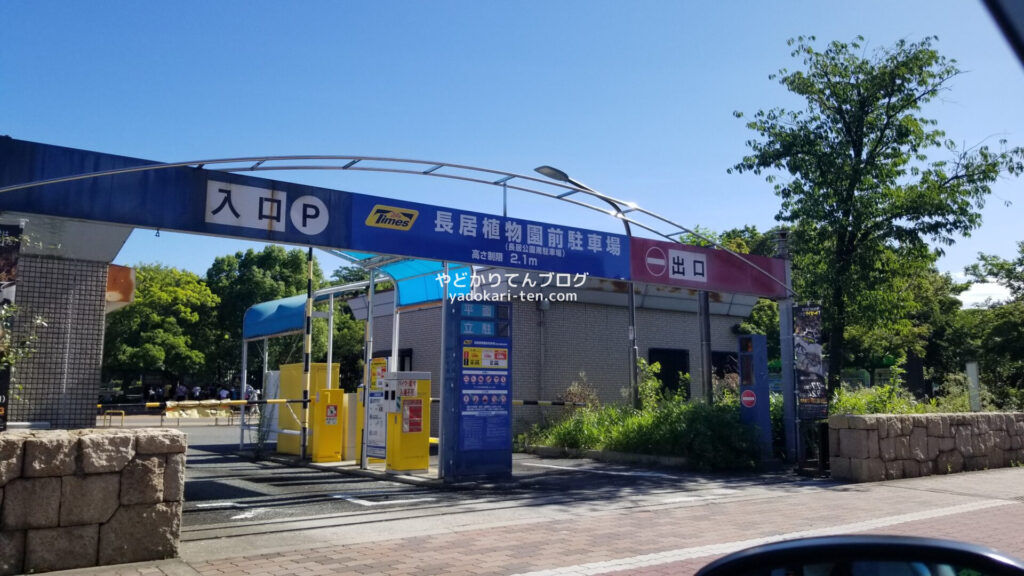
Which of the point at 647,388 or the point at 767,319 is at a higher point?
the point at 767,319

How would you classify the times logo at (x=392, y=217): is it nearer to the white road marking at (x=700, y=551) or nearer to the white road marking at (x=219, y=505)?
the white road marking at (x=219, y=505)

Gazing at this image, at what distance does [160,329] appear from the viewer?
43.2 meters

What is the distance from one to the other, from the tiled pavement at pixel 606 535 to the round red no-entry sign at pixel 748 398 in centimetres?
346

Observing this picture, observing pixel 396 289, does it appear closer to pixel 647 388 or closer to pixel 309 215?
pixel 309 215

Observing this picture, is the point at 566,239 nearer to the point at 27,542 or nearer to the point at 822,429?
the point at 822,429

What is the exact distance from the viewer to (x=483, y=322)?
1317 cm

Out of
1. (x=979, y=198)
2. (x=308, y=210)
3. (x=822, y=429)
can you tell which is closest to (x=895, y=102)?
(x=979, y=198)

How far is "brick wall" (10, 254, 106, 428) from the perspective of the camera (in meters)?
9.60

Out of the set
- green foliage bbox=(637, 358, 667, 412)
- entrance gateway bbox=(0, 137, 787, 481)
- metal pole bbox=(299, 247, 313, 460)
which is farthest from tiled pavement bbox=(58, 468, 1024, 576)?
green foliage bbox=(637, 358, 667, 412)

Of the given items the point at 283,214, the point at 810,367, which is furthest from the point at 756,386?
the point at 283,214

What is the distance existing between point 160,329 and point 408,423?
34.2 metres

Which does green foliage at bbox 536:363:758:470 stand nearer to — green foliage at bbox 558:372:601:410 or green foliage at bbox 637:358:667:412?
green foliage at bbox 637:358:667:412

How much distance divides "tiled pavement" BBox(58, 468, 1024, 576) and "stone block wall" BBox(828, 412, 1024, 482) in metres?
1.73

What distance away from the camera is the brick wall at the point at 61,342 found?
9.60m
